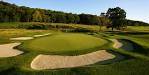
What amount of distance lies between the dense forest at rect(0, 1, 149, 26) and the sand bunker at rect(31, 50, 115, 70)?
8429 centimetres

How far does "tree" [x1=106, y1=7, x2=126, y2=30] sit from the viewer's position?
105188mm

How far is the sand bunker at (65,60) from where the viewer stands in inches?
917

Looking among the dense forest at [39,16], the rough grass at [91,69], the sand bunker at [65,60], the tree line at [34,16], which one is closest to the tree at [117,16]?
the dense forest at [39,16]

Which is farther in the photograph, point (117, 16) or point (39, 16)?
point (39, 16)

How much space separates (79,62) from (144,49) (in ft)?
29.9

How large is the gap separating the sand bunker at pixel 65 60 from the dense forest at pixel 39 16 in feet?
277

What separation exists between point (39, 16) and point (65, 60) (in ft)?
329

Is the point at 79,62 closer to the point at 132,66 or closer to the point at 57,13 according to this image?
the point at 132,66

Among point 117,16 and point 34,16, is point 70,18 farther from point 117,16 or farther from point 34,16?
point 117,16

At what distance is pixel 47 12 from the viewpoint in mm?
135750

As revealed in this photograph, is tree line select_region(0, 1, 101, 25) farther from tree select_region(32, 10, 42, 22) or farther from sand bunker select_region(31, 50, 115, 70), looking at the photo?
sand bunker select_region(31, 50, 115, 70)

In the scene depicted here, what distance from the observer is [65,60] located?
2527 centimetres

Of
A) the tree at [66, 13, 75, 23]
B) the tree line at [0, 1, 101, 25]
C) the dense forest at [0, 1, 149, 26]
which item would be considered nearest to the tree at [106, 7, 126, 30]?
the dense forest at [0, 1, 149, 26]

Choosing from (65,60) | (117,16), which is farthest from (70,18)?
(65,60)
